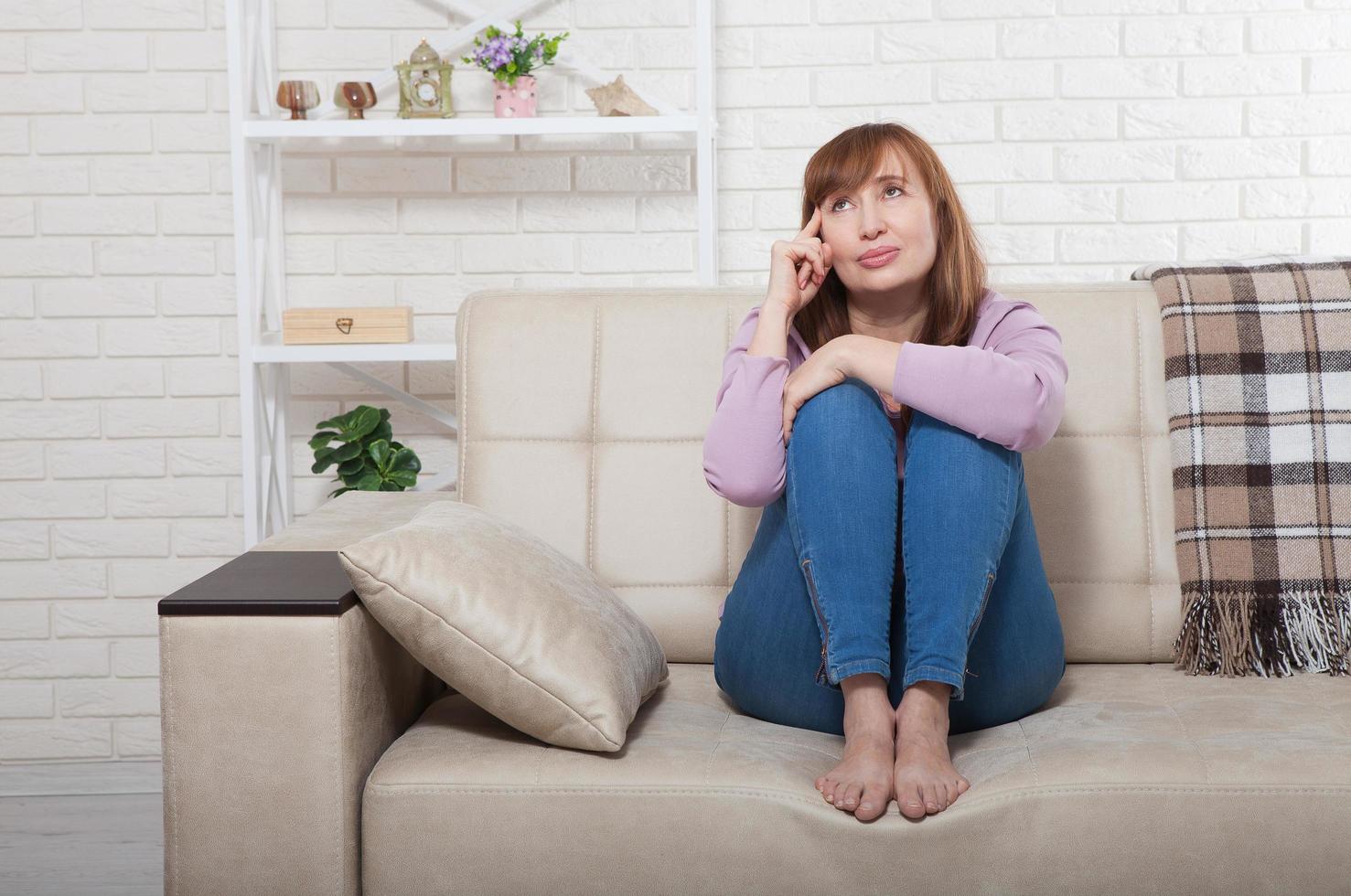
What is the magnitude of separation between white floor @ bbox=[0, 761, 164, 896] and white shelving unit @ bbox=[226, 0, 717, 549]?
0.59 meters

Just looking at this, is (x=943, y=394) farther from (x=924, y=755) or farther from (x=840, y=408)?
(x=924, y=755)

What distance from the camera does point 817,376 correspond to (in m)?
1.48

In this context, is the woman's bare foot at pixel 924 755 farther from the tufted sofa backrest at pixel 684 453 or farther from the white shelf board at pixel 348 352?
the white shelf board at pixel 348 352

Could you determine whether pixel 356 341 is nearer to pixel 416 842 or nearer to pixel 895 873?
pixel 416 842

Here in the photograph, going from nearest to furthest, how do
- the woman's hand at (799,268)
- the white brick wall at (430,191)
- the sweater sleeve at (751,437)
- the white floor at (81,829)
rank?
the sweater sleeve at (751,437) < the woman's hand at (799,268) < the white floor at (81,829) < the white brick wall at (430,191)

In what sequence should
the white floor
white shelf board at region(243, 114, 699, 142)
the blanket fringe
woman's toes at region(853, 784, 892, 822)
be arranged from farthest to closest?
white shelf board at region(243, 114, 699, 142), the white floor, the blanket fringe, woman's toes at region(853, 784, 892, 822)

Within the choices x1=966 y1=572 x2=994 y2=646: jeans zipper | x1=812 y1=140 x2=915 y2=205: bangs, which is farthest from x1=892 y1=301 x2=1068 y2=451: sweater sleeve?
x1=812 y1=140 x2=915 y2=205: bangs

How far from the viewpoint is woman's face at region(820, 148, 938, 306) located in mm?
1614

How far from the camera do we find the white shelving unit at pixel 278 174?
7.89 feet

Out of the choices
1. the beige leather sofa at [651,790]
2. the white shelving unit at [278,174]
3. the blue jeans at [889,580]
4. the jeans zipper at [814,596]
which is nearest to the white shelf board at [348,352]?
the white shelving unit at [278,174]

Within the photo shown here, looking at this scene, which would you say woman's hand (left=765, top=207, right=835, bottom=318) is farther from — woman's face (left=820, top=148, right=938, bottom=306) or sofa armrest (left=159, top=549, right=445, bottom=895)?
sofa armrest (left=159, top=549, right=445, bottom=895)

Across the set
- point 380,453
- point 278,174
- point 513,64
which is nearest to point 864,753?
point 380,453

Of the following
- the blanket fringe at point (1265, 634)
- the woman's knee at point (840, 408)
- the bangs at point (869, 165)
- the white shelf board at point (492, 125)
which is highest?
the white shelf board at point (492, 125)

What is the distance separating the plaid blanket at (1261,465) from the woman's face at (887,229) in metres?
0.45
